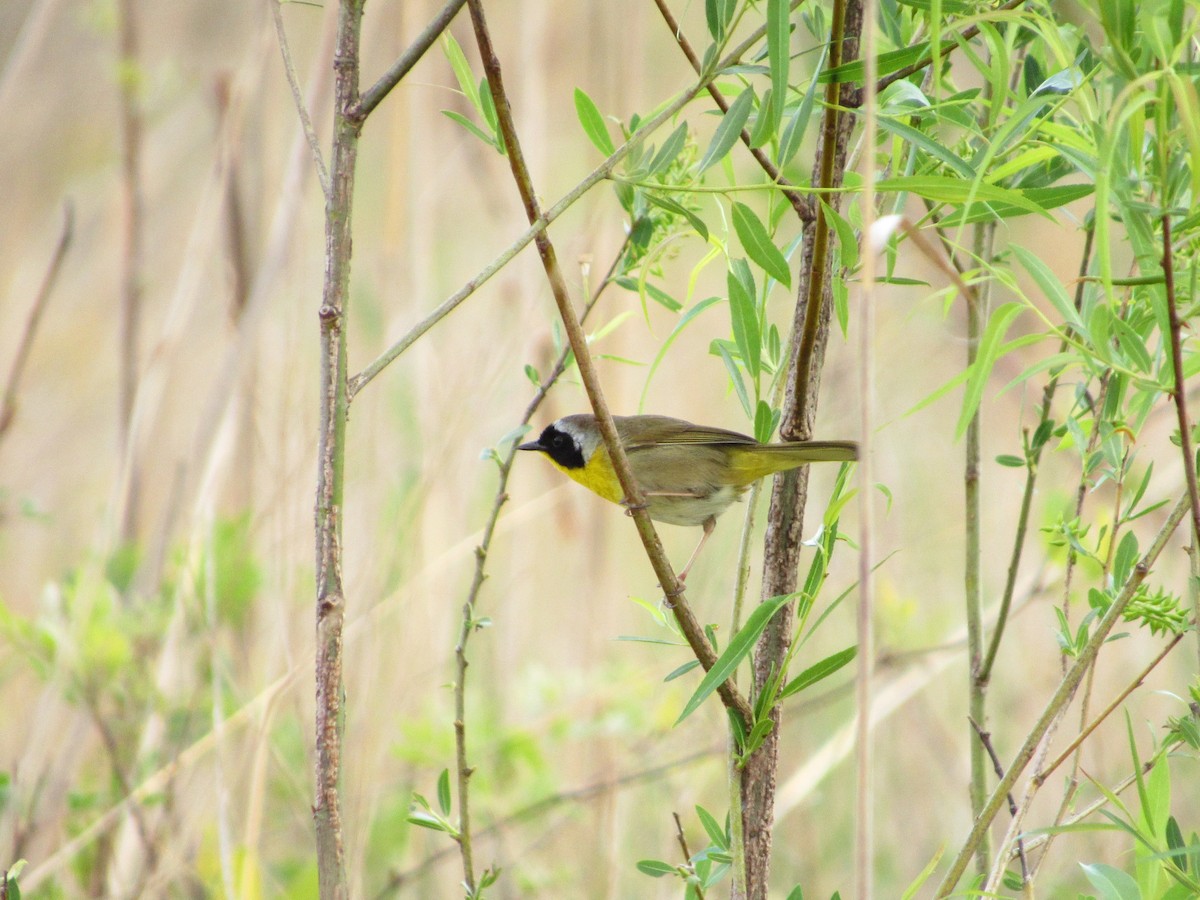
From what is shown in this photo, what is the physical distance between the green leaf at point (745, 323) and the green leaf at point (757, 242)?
0.10 meters

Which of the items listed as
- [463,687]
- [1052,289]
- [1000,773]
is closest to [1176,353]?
[1052,289]

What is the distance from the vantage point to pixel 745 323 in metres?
1.35

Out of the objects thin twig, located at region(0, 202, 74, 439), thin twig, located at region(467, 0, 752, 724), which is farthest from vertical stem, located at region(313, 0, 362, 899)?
thin twig, located at region(0, 202, 74, 439)

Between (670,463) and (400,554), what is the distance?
75cm

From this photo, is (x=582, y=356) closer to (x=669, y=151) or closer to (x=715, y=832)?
(x=669, y=151)

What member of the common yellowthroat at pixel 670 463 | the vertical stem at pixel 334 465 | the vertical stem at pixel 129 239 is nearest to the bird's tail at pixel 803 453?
the common yellowthroat at pixel 670 463

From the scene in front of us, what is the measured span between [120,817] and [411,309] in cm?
141

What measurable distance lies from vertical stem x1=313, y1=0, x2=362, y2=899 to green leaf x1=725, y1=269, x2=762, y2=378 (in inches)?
20.2

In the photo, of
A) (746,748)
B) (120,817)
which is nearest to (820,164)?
(746,748)

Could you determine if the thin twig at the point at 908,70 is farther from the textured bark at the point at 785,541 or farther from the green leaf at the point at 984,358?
the green leaf at the point at 984,358

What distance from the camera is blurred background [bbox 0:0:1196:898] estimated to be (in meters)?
2.40

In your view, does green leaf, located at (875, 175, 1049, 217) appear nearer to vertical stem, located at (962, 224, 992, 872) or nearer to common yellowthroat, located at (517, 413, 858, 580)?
vertical stem, located at (962, 224, 992, 872)

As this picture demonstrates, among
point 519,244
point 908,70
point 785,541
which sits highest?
point 908,70

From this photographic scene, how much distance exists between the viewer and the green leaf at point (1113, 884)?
1.14m
